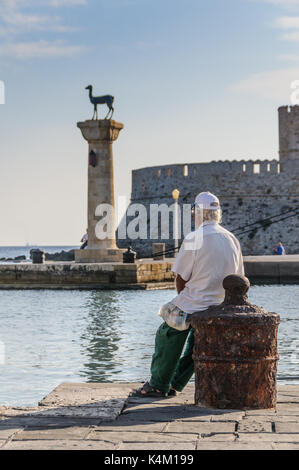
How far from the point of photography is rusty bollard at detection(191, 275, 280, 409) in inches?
181

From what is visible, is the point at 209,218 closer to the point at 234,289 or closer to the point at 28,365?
the point at 234,289

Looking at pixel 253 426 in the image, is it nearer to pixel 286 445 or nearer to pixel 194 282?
pixel 286 445

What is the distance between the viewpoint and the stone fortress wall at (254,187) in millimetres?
38156

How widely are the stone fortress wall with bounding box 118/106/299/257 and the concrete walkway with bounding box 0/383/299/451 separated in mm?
32865

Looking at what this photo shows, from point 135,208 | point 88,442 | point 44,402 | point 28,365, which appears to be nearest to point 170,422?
point 88,442

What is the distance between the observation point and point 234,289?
473 centimetres

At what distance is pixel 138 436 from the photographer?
3.98 metres

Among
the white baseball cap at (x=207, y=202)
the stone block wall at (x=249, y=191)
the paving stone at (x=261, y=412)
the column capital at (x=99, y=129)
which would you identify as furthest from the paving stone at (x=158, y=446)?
the stone block wall at (x=249, y=191)

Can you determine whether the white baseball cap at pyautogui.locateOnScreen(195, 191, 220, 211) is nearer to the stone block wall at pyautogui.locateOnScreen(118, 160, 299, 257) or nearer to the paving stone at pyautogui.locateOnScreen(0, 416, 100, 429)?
the paving stone at pyautogui.locateOnScreen(0, 416, 100, 429)

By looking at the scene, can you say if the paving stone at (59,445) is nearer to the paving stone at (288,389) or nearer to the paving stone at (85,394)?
the paving stone at (85,394)

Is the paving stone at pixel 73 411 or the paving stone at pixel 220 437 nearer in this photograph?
the paving stone at pixel 220 437

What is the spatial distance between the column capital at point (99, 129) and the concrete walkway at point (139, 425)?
18.3 meters

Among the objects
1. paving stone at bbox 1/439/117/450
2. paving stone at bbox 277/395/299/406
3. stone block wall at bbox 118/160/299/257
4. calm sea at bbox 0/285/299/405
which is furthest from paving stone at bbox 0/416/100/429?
stone block wall at bbox 118/160/299/257
